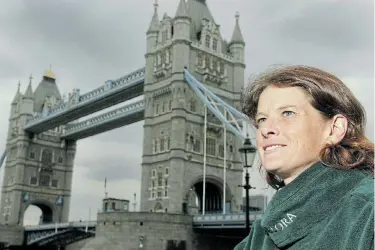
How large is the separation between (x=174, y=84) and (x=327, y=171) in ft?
117

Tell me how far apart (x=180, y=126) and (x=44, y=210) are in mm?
29999

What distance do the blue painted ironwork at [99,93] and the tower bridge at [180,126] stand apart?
0.32 ft

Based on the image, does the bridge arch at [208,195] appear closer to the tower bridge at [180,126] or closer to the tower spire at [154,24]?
the tower bridge at [180,126]

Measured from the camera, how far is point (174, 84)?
36.9 metres

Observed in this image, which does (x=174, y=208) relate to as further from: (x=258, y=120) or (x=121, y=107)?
(x=258, y=120)

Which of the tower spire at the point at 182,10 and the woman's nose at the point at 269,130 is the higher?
the tower spire at the point at 182,10

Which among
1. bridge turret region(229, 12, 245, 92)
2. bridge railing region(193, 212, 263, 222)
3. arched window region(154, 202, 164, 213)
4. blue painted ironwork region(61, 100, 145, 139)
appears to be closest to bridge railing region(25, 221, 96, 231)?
arched window region(154, 202, 164, 213)

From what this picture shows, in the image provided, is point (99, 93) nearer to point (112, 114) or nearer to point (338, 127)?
point (112, 114)

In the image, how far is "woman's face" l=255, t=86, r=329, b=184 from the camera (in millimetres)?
1549

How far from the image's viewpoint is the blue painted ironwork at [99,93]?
4169cm

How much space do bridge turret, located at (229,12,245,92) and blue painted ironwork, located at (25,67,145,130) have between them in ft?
25.0

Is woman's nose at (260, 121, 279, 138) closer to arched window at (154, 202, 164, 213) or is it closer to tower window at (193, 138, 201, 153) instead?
arched window at (154, 202, 164, 213)

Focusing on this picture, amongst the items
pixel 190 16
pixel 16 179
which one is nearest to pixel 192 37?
pixel 190 16

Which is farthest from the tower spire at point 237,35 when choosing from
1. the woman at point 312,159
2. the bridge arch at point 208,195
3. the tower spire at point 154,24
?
the woman at point 312,159
